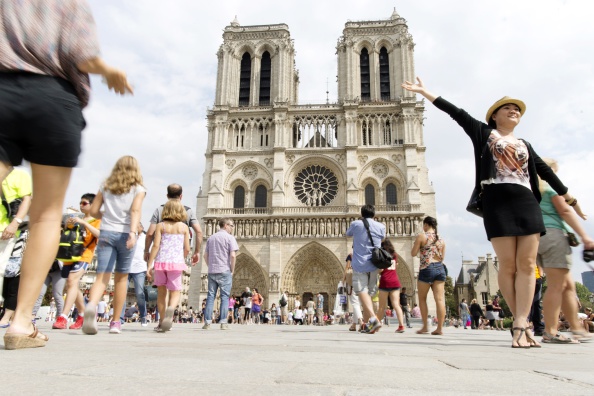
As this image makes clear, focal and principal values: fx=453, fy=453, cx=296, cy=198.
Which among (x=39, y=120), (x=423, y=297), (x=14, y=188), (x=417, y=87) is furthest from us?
(x=423, y=297)

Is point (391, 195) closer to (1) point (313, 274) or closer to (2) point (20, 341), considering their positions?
(1) point (313, 274)

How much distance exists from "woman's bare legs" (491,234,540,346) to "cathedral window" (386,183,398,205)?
24.4 metres

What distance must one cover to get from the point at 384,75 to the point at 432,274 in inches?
1053

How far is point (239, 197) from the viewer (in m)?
29.0

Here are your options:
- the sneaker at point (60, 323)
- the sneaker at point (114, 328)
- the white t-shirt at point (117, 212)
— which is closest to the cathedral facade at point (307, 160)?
the sneaker at point (60, 323)

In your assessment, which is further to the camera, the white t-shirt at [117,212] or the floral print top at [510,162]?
the white t-shirt at [117,212]

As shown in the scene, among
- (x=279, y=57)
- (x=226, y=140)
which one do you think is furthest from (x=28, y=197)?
(x=279, y=57)

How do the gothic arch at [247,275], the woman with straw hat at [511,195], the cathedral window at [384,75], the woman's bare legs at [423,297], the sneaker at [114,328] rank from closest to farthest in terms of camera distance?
the woman with straw hat at [511,195]
the sneaker at [114,328]
the woman's bare legs at [423,297]
the gothic arch at [247,275]
the cathedral window at [384,75]

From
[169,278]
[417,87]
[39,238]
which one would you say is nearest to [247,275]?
[169,278]

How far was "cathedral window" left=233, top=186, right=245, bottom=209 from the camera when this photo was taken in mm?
28750

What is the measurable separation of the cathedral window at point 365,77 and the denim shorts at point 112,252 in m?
27.1

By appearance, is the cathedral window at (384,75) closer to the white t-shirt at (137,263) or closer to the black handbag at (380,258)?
the black handbag at (380,258)

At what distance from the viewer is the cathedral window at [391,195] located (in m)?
27.7

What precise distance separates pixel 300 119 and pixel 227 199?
7149 mm
